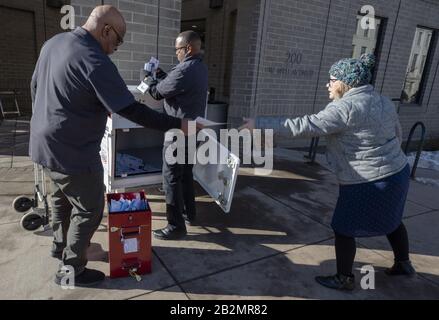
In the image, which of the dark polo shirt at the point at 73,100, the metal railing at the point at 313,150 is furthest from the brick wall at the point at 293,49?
the dark polo shirt at the point at 73,100

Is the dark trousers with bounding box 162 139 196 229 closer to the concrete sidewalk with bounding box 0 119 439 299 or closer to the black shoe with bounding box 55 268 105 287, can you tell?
the concrete sidewalk with bounding box 0 119 439 299

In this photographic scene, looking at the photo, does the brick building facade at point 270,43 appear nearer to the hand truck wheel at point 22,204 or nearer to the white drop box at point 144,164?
the white drop box at point 144,164

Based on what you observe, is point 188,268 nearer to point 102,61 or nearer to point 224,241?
point 224,241

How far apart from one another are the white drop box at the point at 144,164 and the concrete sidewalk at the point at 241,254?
43 cm

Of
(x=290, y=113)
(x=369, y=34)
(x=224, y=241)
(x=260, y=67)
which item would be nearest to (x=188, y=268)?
(x=224, y=241)

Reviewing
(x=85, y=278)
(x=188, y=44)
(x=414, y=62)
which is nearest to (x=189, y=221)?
(x=85, y=278)

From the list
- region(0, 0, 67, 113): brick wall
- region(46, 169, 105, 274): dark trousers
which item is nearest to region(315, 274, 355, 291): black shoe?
region(46, 169, 105, 274): dark trousers

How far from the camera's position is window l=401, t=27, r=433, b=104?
10359 mm

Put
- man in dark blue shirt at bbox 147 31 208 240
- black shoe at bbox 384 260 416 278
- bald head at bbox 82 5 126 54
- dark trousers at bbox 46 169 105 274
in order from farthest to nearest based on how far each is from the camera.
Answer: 1. man in dark blue shirt at bbox 147 31 208 240
2. black shoe at bbox 384 260 416 278
3. dark trousers at bbox 46 169 105 274
4. bald head at bbox 82 5 126 54

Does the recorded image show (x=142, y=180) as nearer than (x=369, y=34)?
Yes

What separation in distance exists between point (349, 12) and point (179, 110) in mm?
6474

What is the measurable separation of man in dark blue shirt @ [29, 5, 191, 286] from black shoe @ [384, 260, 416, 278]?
2.47 meters

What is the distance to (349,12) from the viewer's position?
8.09m

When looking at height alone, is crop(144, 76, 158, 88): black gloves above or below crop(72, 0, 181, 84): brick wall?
below
